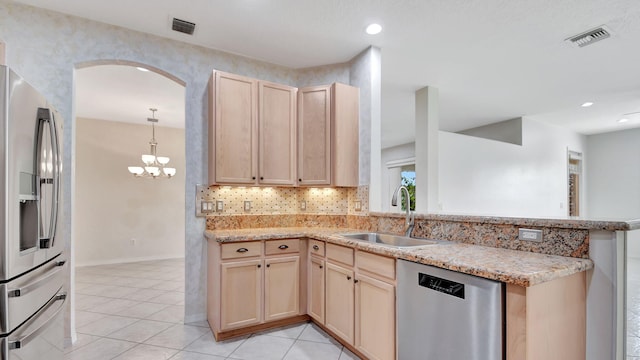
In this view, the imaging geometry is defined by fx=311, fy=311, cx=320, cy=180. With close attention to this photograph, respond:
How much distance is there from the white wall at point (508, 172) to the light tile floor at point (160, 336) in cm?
255

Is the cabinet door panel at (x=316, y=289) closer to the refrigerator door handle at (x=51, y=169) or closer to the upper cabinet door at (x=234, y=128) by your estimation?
the upper cabinet door at (x=234, y=128)

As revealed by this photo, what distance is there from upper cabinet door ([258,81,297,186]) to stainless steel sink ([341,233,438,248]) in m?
0.90

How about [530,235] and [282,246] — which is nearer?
[530,235]

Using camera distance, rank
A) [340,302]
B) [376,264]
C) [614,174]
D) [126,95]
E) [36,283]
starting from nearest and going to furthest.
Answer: [36,283] → [376,264] → [340,302] → [126,95] → [614,174]

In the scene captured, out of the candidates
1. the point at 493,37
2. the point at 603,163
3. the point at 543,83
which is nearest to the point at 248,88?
the point at 493,37

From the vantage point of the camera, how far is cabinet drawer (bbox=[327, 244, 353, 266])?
7.70 feet

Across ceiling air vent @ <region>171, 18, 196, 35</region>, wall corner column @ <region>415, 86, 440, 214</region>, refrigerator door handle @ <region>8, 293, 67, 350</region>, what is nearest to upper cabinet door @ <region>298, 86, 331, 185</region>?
ceiling air vent @ <region>171, 18, 196, 35</region>

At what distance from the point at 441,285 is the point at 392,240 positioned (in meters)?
1.04

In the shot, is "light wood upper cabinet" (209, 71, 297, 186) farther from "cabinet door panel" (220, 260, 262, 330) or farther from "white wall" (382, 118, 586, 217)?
"white wall" (382, 118, 586, 217)

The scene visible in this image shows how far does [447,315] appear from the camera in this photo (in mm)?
1534

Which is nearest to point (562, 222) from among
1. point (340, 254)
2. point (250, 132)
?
point (340, 254)

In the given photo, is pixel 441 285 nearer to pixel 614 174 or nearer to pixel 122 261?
pixel 122 261

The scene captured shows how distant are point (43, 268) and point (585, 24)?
14.1 ft

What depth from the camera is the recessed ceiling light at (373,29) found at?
2713mm
